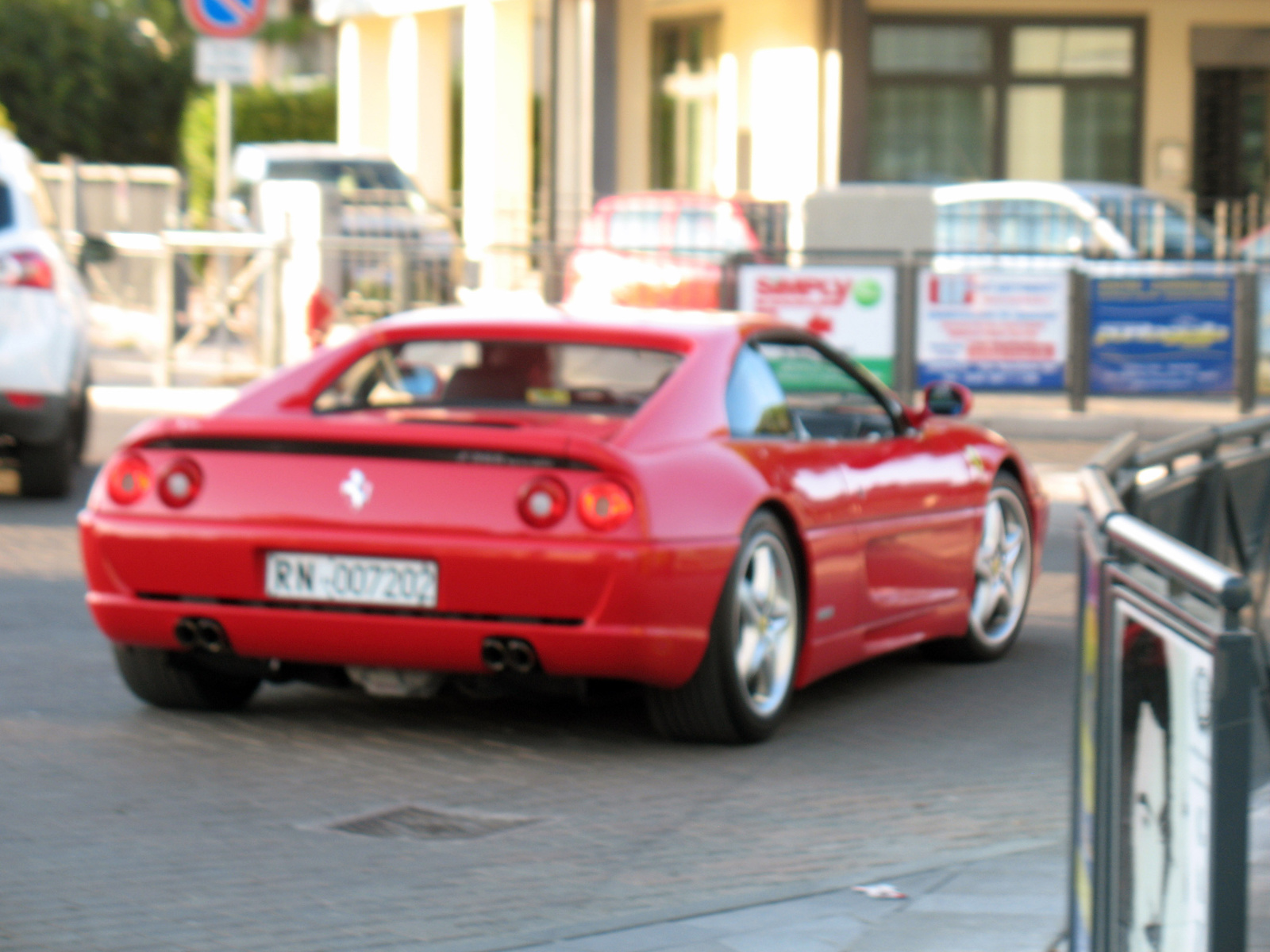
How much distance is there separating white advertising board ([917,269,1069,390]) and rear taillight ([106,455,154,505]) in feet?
37.7

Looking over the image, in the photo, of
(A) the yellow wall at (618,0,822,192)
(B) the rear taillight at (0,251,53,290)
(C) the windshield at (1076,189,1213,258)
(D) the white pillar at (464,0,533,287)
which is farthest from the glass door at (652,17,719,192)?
(B) the rear taillight at (0,251,53,290)

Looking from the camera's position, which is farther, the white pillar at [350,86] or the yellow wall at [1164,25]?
the white pillar at [350,86]

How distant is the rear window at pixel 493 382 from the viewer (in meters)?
6.80

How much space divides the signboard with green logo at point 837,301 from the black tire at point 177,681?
35.3 feet

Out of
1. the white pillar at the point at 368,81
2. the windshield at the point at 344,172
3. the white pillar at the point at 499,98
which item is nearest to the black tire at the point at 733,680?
the windshield at the point at 344,172

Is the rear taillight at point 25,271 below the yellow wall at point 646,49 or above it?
below

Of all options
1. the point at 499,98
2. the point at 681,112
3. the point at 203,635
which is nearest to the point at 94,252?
the point at 203,635

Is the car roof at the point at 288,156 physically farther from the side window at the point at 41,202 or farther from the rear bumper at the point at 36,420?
the rear bumper at the point at 36,420

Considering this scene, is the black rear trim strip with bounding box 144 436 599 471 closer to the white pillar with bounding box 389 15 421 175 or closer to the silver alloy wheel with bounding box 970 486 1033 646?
the silver alloy wheel with bounding box 970 486 1033 646

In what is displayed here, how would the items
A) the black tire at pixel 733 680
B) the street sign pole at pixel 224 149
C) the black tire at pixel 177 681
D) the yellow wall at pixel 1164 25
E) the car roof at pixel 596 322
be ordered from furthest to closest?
the yellow wall at pixel 1164 25 → the street sign pole at pixel 224 149 → the car roof at pixel 596 322 → the black tire at pixel 177 681 → the black tire at pixel 733 680

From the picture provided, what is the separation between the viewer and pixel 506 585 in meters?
6.01

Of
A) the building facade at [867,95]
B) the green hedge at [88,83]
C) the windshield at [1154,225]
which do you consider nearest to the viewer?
the windshield at [1154,225]

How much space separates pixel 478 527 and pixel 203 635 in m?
0.87

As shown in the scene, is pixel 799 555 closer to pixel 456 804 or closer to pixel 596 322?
pixel 596 322
